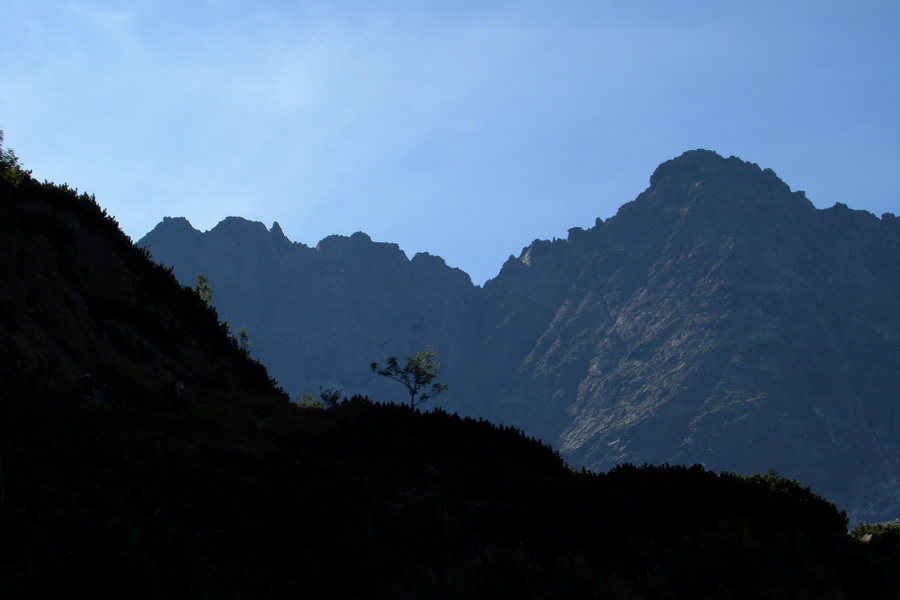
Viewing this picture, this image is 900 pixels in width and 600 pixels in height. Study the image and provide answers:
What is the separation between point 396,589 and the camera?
11938mm

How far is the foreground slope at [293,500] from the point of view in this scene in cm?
1167

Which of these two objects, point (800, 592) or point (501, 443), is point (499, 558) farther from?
point (501, 443)

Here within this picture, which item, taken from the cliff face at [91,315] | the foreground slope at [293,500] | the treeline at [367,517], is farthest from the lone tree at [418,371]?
the treeline at [367,517]

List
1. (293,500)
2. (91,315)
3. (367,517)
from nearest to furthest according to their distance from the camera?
1. (367,517)
2. (293,500)
3. (91,315)

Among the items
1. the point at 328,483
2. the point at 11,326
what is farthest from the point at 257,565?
the point at 11,326

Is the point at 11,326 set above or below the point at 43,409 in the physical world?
above

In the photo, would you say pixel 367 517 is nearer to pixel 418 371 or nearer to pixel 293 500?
pixel 293 500

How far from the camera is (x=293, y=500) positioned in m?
19.9

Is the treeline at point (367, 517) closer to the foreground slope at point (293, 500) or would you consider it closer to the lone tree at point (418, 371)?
the foreground slope at point (293, 500)

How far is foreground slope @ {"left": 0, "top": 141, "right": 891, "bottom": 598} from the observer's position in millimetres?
11672

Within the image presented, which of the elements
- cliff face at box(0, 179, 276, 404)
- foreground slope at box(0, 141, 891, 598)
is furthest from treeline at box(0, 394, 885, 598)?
cliff face at box(0, 179, 276, 404)

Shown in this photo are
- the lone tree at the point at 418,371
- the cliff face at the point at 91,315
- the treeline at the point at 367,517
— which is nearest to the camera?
the treeline at the point at 367,517

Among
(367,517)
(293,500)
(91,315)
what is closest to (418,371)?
(91,315)

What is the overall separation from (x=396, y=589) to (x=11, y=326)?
1720 cm
